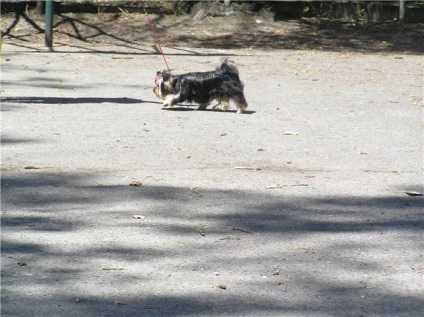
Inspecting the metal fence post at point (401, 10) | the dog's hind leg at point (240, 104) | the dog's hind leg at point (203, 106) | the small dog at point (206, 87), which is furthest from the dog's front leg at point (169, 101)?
the metal fence post at point (401, 10)

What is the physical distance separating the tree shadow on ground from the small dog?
3.90m

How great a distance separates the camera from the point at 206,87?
38.1ft

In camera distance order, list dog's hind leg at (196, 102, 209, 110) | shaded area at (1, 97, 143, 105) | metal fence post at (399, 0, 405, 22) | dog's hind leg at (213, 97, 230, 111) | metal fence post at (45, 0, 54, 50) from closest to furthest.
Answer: dog's hind leg at (213, 97, 230, 111)
dog's hind leg at (196, 102, 209, 110)
shaded area at (1, 97, 143, 105)
metal fence post at (45, 0, 54, 50)
metal fence post at (399, 0, 405, 22)

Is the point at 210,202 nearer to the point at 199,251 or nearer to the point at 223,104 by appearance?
the point at 199,251

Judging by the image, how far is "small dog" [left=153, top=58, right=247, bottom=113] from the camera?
37.8 feet

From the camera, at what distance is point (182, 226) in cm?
648

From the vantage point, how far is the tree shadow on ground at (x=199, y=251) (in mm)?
4930

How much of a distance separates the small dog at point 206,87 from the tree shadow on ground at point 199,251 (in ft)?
12.8

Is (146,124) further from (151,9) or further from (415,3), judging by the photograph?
(415,3)

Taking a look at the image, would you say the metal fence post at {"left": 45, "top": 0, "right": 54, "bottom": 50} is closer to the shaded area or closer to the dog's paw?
the shaded area

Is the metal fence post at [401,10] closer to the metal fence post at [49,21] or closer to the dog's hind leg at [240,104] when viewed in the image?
the metal fence post at [49,21]

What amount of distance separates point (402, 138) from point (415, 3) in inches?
465

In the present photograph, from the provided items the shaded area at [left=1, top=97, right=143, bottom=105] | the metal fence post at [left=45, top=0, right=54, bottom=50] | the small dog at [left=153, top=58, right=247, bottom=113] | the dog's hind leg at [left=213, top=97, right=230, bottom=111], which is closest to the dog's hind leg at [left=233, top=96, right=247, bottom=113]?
the small dog at [left=153, top=58, right=247, bottom=113]

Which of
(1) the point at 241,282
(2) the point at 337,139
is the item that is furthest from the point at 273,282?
(2) the point at 337,139
